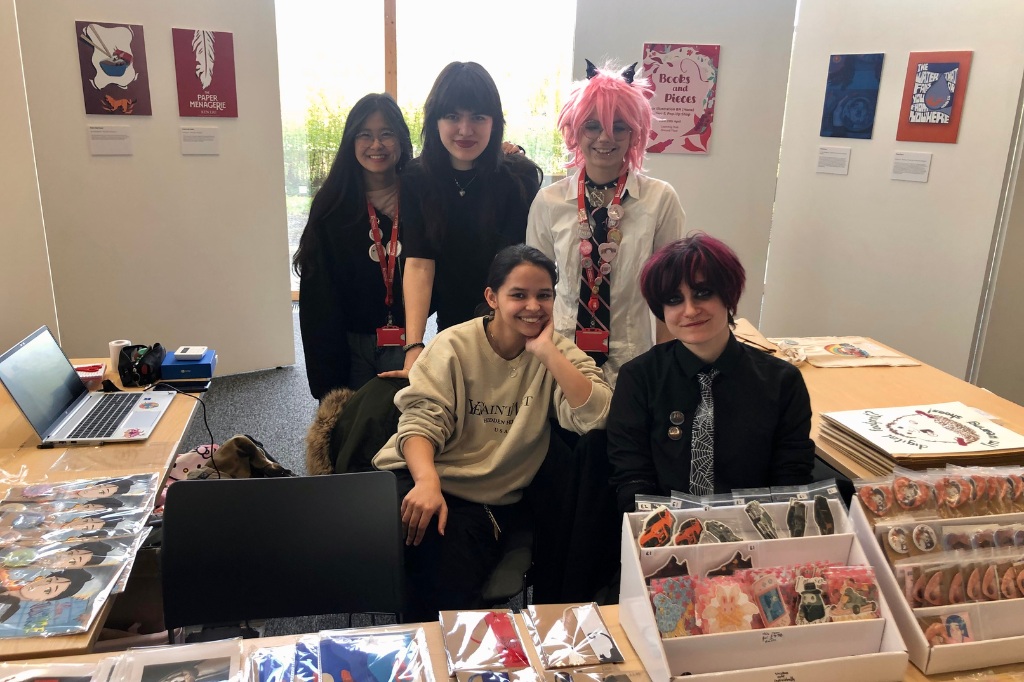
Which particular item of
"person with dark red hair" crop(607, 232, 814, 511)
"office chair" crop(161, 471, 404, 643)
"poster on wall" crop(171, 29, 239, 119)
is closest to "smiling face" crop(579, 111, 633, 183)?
"person with dark red hair" crop(607, 232, 814, 511)

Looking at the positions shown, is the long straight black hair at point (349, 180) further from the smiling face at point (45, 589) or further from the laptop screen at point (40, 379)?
the smiling face at point (45, 589)

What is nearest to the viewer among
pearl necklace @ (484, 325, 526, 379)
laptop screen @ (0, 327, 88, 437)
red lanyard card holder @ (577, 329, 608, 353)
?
laptop screen @ (0, 327, 88, 437)

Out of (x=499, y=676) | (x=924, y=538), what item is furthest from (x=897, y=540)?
(x=499, y=676)

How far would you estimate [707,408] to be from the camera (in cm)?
173

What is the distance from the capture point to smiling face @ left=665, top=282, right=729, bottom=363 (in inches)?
67.1

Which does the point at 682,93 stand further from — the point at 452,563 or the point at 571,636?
the point at 571,636

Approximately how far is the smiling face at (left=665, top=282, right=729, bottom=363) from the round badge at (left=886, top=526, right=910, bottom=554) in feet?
1.93

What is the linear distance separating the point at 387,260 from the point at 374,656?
Result: 1528mm

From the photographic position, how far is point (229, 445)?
2.22m

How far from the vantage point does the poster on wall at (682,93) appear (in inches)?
152

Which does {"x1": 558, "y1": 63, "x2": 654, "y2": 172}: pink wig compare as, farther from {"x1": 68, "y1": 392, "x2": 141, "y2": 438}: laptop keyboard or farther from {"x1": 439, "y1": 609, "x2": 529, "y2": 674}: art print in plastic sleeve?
{"x1": 68, "y1": 392, "x2": 141, "y2": 438}: laptop keyboard

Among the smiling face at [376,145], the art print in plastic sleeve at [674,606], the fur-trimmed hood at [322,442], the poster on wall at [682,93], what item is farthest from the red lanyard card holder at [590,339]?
the poster on wall at [682,93]

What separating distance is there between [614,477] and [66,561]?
1.15 meters

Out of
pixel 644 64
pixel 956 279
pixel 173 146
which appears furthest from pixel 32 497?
pixel 956 279
